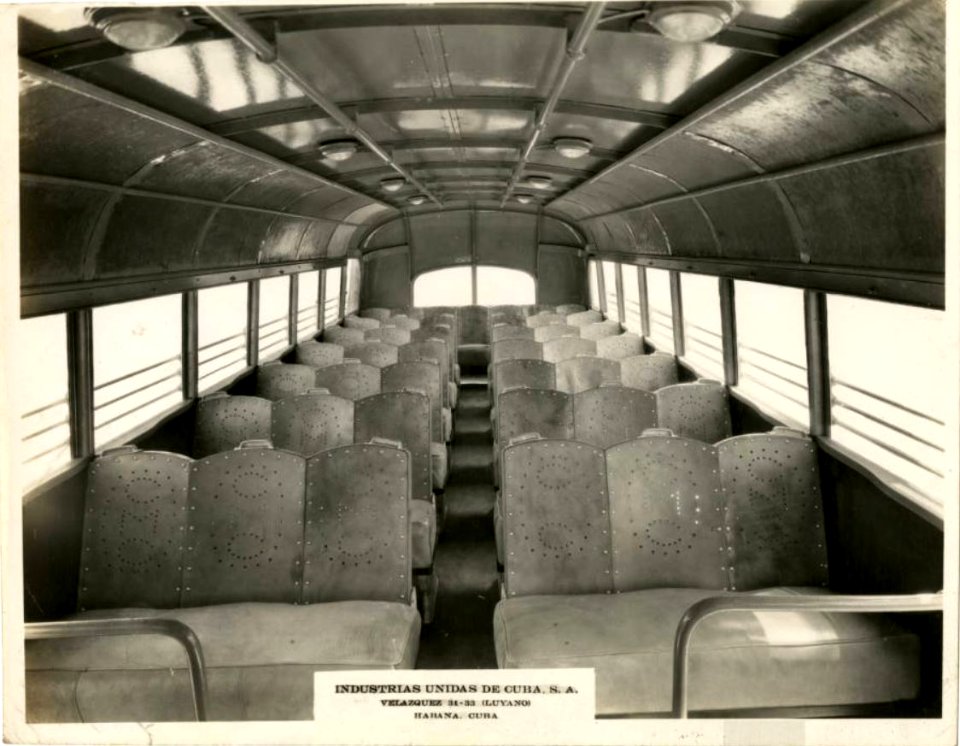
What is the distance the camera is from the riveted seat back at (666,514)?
11.9ft

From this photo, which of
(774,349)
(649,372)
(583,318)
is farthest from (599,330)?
(774,349)

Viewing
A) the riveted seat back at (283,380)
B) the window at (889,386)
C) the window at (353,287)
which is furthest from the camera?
the window at (353,287)

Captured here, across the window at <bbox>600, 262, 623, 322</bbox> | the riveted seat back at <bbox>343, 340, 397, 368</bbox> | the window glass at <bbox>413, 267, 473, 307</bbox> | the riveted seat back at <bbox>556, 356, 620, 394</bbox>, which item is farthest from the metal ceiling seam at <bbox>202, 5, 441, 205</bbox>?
the window glass at <bbox>413, 267, 473, 307</bbox>

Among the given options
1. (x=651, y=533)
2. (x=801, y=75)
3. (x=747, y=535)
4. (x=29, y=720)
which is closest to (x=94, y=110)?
(x=29, y=720)

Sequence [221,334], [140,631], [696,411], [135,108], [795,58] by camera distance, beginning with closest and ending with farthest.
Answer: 1. [140,631]
2. [795,58]
3. [135,108]
4. [696,411]
5. [221,334]

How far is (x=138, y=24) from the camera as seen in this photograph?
93.4 inches

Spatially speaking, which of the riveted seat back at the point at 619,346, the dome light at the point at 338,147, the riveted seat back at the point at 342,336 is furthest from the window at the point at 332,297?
the dome light at the point at 338,147

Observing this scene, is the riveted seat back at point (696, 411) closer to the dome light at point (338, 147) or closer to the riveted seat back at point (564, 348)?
the riveted seat back at point (564, 348)

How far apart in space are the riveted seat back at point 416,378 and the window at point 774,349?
272 cm

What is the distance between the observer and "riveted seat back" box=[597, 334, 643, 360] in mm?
8211

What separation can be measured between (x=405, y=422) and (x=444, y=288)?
853 cm

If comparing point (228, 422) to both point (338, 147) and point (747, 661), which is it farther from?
point (747, 661)

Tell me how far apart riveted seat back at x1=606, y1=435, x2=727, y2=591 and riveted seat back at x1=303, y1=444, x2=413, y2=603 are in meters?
1.10

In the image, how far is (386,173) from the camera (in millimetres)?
7027
